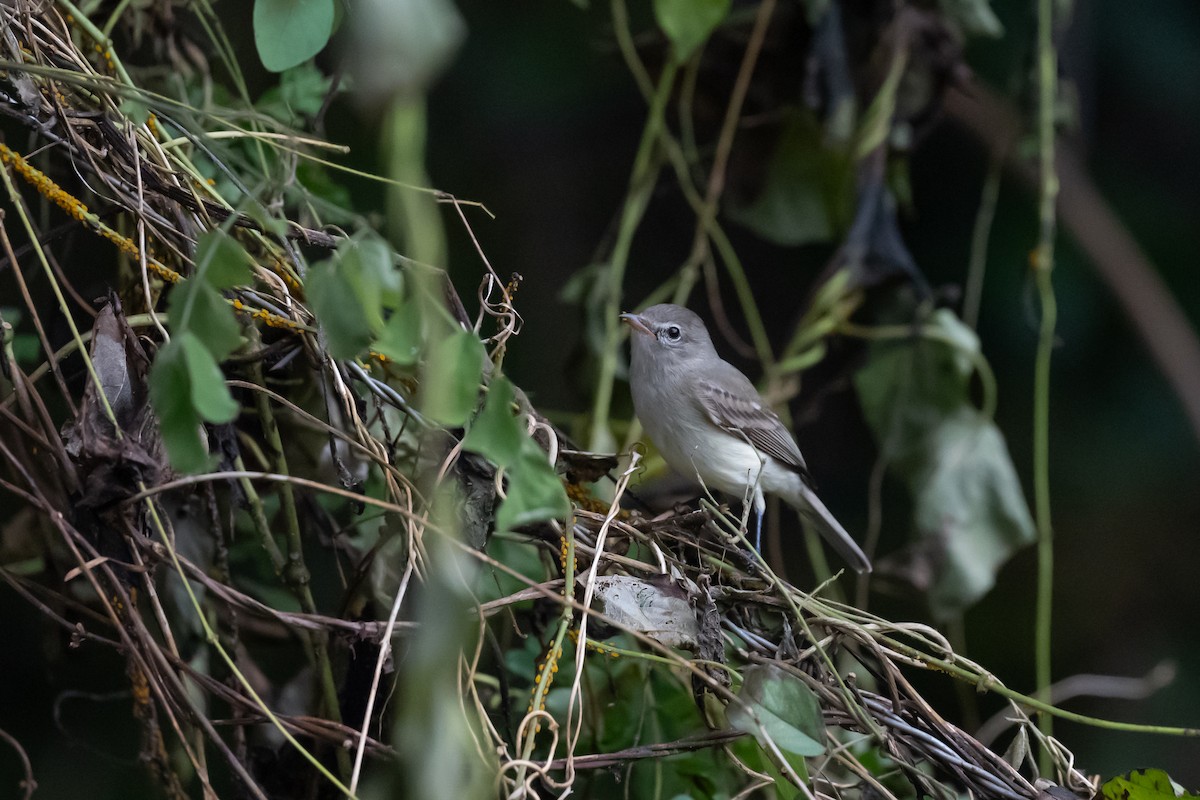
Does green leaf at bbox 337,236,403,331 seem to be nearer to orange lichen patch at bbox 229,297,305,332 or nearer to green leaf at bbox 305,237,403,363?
green leaf at bbox 305,237,403,363

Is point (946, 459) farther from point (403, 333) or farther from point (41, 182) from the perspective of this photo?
point (41, 182)

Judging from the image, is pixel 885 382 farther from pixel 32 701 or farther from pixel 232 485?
pixel 32 701

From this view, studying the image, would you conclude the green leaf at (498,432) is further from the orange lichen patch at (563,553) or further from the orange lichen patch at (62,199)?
the orange lichen patch at (62,199)

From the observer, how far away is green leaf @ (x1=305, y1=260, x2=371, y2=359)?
40.8 inches

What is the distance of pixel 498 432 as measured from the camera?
3.39 feet

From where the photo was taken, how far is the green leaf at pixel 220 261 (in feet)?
3.41

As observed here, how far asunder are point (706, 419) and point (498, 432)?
1891mm

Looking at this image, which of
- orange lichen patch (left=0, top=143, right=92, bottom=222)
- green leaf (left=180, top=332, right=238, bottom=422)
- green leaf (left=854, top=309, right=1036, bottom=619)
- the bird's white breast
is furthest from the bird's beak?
green leaf (left=180, top=332, right=238, bottom=422)

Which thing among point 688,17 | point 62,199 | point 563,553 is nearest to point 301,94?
point 62,199

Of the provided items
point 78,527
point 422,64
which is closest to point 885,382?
point 78,527

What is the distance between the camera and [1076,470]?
4.04m

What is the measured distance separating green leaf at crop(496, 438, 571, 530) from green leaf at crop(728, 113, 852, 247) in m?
2.12

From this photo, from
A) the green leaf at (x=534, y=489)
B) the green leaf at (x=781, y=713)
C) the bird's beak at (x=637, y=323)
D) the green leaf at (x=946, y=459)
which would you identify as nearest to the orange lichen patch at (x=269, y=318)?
the green leaf at (x=534, y=489)

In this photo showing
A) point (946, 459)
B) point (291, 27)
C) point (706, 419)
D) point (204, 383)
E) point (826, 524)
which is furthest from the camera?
point (826, 524)
